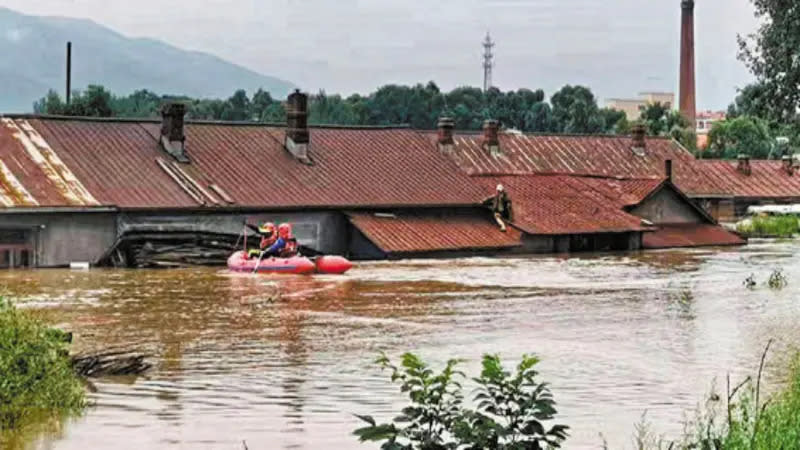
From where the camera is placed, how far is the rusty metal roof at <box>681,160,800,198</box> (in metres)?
68.0

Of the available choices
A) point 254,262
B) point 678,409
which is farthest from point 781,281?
point 678,409

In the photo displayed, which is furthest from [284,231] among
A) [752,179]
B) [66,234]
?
[752,179]

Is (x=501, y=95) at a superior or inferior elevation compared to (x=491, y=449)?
superior

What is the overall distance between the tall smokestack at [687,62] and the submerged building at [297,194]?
63.5 m

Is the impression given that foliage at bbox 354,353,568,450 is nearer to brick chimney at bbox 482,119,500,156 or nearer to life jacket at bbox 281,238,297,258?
life jacket at bbox 281,238,297,258

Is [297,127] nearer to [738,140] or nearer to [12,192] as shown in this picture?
[12,192]

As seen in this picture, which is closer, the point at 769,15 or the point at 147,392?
the point at 147,392

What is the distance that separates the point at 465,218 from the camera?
4706cm

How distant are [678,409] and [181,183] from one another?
26375mm

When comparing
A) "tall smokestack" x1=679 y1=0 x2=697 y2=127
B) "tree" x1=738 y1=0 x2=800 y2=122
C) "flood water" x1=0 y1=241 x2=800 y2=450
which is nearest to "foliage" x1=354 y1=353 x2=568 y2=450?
"flood water" x1=0 y1=241 x2=800 y2=450

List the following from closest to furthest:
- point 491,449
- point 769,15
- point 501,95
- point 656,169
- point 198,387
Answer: point 491,449 → point 198,387 → point 769,15 → point 656,169 → point 501,95

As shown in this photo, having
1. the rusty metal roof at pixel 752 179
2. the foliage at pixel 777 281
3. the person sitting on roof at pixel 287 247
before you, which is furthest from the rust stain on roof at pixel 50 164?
the rusty metal roof at pixel 752 179

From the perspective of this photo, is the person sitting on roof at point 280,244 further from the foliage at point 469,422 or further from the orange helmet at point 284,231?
the foliage at point 469,422

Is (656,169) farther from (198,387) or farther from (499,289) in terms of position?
(198,387)
